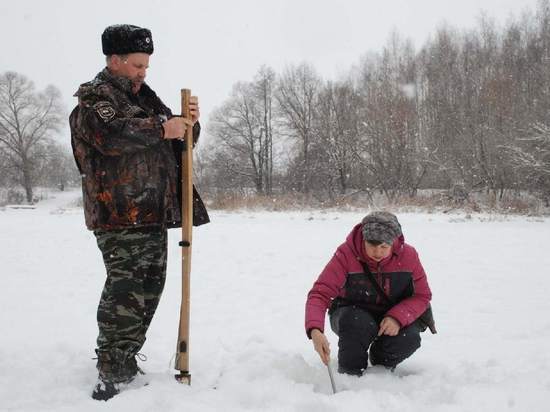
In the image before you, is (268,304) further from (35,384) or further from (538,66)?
(538,66)

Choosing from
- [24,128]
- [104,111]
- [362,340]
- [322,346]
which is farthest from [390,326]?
[24,128]

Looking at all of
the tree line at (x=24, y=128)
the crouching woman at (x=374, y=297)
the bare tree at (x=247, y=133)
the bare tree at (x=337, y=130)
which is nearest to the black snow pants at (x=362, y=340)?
the crouching woman at (x=374, y=297)

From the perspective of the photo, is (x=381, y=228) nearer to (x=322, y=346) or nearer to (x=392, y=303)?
(x=392, y=303)

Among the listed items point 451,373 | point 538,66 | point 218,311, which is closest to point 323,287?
point 451,373

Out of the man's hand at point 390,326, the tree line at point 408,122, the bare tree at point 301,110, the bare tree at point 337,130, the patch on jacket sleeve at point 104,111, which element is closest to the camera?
the patch on jacket sleeve at point 104,111

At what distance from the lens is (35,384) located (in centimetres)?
245

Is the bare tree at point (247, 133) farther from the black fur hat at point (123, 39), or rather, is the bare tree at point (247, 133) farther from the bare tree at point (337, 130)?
the black fur hat at point (123, 39)

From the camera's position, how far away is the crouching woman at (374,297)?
2.58 meters

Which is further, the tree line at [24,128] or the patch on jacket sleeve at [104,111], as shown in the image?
the tree line at [24,128]

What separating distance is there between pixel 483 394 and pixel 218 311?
2.64 metres

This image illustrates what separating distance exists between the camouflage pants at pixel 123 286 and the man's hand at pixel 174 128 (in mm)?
500

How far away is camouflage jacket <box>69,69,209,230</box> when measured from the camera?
2104 mm

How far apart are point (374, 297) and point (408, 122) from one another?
22.0m

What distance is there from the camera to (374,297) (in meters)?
2.75
